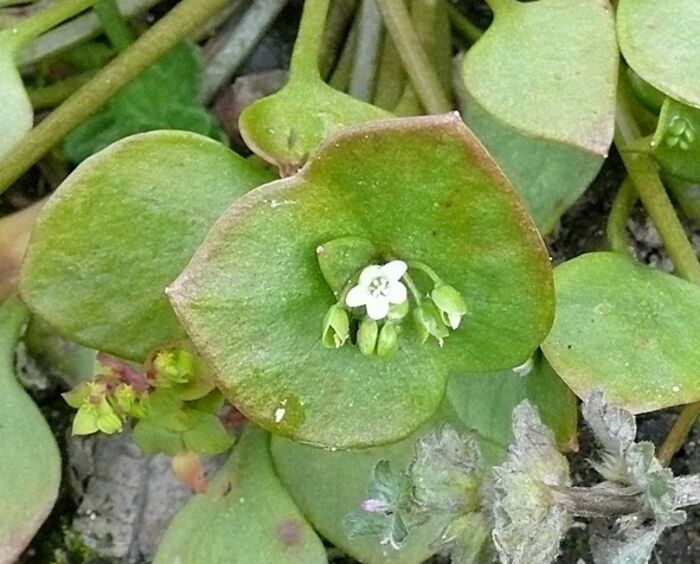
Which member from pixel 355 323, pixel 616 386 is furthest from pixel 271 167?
pixel 616 386

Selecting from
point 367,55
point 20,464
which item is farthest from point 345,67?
point 20,464

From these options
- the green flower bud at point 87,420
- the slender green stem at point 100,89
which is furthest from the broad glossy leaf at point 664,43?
the green flower bud at point 87,420

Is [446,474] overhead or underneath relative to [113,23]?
underneath

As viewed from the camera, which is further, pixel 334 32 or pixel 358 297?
pixel 334 32

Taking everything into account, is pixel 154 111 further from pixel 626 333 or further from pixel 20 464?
pixel 626 333

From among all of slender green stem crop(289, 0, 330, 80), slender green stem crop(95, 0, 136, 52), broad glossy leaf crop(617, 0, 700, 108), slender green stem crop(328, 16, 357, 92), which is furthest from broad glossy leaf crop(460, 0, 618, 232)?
slender green stem crop(95, 0, 136, 52)
